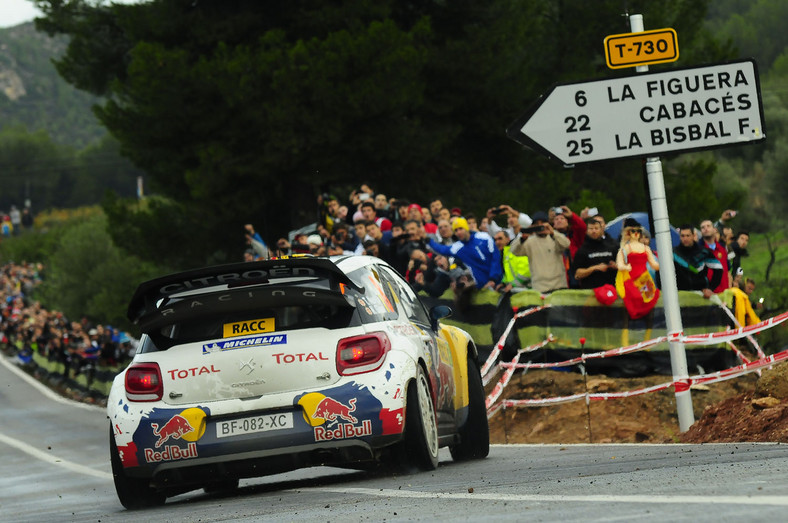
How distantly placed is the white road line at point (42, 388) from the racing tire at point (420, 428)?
29.8 metres

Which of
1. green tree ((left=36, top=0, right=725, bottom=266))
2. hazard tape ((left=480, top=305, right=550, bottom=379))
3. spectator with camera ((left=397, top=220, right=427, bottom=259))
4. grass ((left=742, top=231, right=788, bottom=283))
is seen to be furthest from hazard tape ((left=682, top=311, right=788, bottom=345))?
grass ((left=742, top=231, right=788, bottom=283))

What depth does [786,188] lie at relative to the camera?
72.5 meters

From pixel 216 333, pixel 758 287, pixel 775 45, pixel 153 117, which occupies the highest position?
pixel 775 45

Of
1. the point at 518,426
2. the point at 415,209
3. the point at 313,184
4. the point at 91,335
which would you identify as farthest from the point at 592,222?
the point at 91,335

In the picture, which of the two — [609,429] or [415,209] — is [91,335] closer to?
[415,209]

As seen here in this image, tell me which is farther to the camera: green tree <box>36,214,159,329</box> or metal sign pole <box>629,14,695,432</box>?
green tree <box>36,214,159,329</box>

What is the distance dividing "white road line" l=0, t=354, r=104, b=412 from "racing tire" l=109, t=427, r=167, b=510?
29.4 m

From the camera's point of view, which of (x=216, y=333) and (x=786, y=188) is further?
(x=786, y=188)

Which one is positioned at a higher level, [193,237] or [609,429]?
[193,237]

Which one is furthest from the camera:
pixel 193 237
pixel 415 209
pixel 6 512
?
pixel 193 237

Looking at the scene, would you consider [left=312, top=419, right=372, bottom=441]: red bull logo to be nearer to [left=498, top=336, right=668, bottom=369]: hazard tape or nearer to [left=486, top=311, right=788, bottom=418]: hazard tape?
[left=486, top=311, right=788, bottom=418]: hazard tape

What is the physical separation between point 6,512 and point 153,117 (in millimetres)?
22695

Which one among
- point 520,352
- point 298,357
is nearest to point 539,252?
point 520,352

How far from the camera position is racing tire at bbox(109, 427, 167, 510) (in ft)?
31.6
